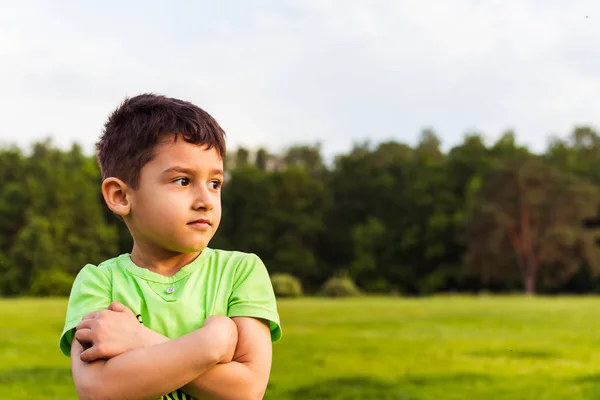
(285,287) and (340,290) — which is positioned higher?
Answer: (285,287)

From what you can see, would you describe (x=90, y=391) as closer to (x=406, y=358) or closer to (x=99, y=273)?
(x=99, y=273)

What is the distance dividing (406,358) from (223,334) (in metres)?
10.4

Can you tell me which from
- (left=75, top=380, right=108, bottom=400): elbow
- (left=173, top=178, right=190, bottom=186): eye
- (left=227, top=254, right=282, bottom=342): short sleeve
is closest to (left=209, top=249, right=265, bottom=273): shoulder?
(left=227, top=254, right=282, bottom=342): short sleeve

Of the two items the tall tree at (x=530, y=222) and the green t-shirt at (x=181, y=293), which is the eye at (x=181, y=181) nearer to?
the green t-shirt at (x=181, y=293)

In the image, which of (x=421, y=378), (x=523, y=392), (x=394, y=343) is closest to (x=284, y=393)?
(x=421, y=378)

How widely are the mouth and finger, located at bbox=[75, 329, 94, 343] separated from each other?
1.45ft

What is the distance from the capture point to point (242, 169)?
59.4 metres

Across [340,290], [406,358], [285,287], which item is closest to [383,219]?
[340,290]

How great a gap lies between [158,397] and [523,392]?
7.88m

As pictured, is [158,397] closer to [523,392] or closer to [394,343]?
[523,392]

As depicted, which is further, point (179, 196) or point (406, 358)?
point (406, 358)

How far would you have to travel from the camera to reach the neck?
2.56m

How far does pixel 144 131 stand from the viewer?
2.48m

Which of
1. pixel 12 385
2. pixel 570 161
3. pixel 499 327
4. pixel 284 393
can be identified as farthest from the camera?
pixel 570 161
